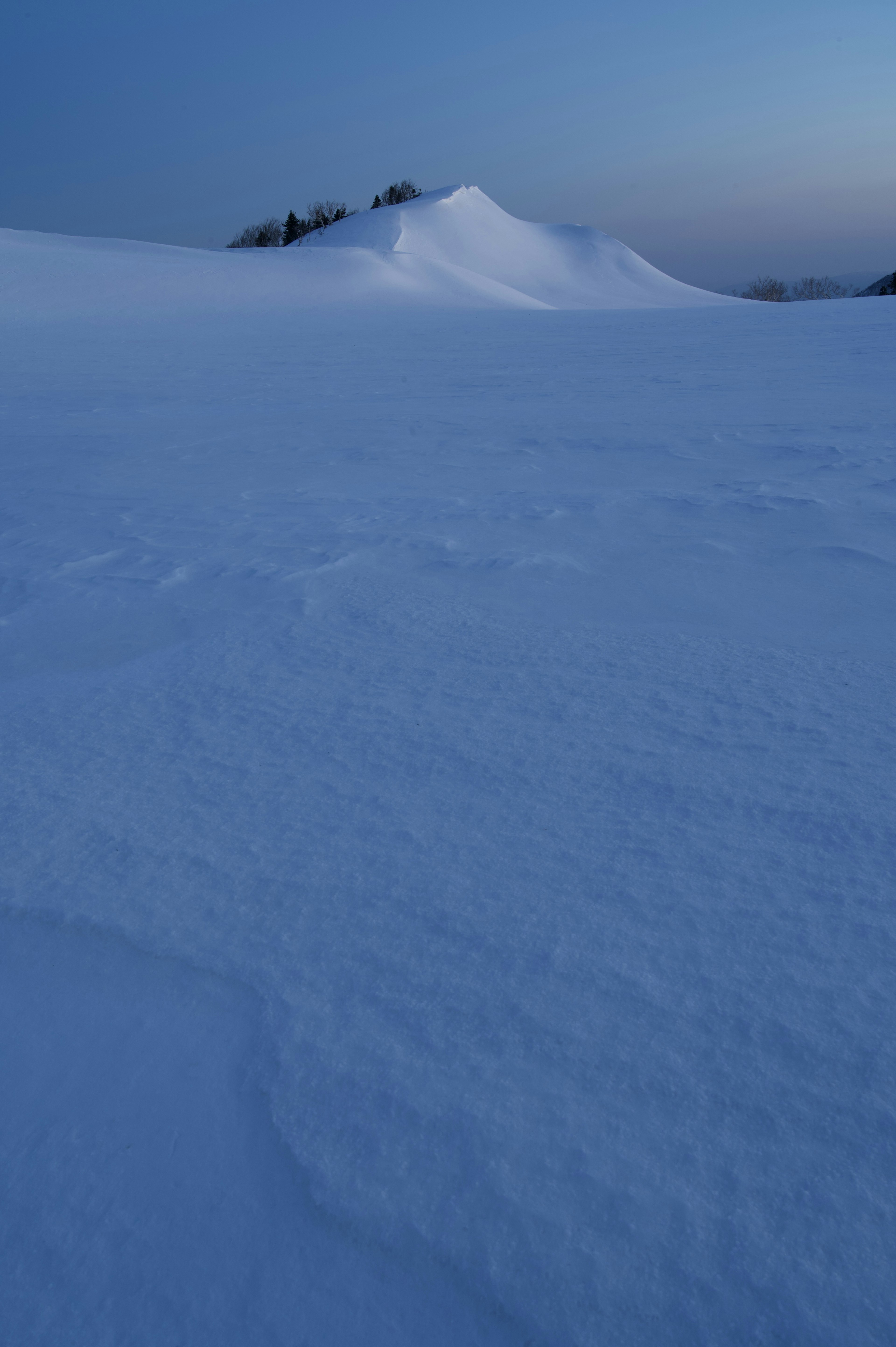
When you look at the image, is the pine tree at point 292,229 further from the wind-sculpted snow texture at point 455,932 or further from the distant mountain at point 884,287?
the wind-sculpted snow texture at point 455,932

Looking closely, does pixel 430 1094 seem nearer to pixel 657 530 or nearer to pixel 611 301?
pixel 657 530

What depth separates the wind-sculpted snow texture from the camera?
2.28 ft

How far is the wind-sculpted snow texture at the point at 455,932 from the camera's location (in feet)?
2.28

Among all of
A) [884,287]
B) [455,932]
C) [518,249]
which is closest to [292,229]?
[518,249]

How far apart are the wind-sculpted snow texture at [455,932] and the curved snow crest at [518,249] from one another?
21.6m

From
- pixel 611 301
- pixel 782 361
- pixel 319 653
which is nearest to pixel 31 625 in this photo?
pixel 319 653

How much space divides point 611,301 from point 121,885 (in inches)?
1044

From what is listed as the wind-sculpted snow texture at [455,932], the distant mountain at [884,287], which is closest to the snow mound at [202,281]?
the wind-sculpted snow texture at [455,932]

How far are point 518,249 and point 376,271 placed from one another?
12.8 m

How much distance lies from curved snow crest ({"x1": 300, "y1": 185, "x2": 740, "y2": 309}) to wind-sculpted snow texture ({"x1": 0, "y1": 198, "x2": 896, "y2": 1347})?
2158 cm

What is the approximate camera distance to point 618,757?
4.26ft

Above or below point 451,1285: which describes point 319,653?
above

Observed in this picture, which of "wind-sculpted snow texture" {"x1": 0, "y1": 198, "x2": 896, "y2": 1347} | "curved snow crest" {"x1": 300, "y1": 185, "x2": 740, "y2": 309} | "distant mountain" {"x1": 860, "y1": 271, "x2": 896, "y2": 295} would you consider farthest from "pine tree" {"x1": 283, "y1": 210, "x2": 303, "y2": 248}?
"wind-sculpted snow texture" {"x1": 0, "y1": 198, "x2": 896, "y2": 1347}

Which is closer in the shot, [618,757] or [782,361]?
[618,757]
